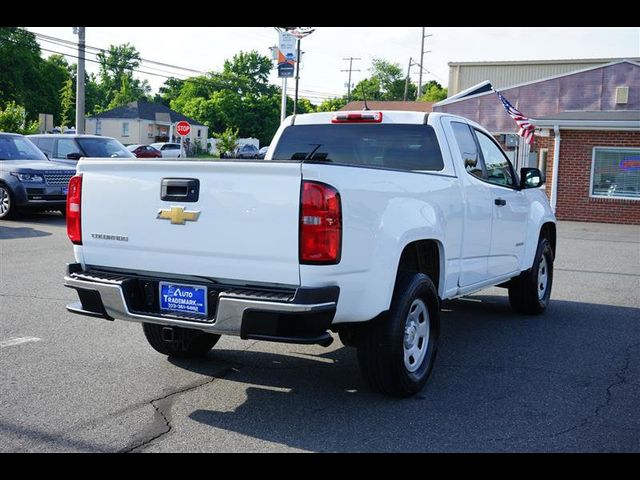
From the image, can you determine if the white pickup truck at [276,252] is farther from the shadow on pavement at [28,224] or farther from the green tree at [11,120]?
the green tree at [11,120]

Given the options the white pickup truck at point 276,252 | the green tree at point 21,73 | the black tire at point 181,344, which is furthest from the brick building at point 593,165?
the green tree at point 21,73

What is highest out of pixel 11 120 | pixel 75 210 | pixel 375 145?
pixel 11 120

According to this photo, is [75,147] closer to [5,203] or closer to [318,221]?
[5,203]

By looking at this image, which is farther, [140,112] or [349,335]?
[140,112]

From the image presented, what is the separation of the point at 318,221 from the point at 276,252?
0.30m

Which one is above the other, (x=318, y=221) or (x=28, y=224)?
(x=318, y=221)

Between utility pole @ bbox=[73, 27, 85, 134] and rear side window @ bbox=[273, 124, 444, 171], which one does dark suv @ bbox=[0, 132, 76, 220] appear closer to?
rear side window @ bbox=[273, 124, 444, 171]

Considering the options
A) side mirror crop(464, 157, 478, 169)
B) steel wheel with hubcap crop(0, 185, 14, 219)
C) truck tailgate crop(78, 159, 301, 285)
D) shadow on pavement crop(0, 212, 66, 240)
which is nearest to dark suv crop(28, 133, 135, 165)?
shadow on pavement crop(0, 212, 66, 240)

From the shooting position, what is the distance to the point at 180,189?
4531 mm

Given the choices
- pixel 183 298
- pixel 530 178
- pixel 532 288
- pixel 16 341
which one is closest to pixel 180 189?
pixel 183 298

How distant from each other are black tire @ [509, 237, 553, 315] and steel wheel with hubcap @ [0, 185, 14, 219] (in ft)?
37.9
